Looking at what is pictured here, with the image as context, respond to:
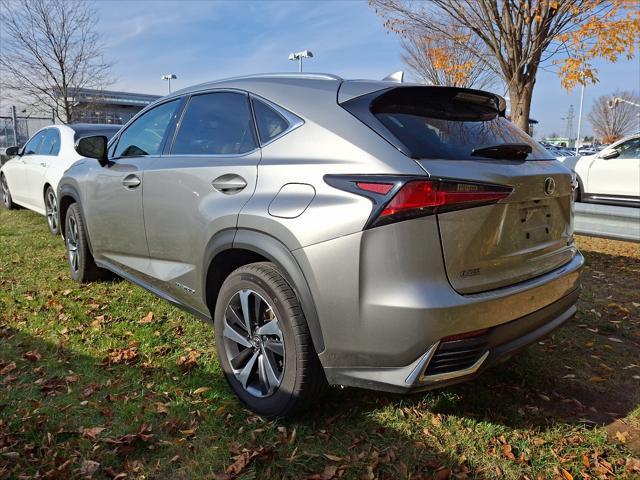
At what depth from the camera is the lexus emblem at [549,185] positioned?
8.17ft

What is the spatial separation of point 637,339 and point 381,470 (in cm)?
257

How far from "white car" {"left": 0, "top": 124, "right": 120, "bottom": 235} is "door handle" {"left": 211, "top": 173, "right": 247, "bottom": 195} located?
468cm

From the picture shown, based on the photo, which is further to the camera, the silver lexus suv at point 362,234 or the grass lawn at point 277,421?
the grass lawn at point 277,421

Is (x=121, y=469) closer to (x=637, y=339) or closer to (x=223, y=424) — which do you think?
(x=223, y=424)

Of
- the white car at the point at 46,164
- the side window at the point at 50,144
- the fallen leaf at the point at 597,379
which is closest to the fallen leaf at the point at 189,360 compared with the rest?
the fallen leaf at the point at 597,379

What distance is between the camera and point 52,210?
23.7 ft

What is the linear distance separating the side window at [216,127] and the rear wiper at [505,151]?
3.80ft

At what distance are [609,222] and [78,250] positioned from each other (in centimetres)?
595

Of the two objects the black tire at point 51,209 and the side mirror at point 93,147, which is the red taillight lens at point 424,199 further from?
the black tire at point 51,209

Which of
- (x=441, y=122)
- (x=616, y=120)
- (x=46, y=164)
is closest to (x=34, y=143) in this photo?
(x=46, y=164)

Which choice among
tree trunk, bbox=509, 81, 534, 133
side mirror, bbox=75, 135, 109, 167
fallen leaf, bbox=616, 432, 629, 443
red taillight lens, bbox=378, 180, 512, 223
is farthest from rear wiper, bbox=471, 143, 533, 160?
tree trunk, bbox=509, 81, 534, 133

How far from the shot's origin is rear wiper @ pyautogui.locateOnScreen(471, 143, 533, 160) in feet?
7.72

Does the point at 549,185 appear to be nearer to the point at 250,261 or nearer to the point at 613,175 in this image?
the point at 250,261

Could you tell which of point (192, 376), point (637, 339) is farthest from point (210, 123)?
point (637, 339)
